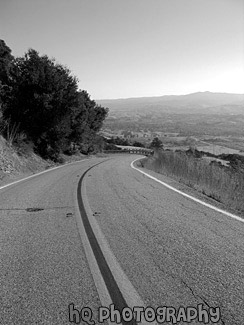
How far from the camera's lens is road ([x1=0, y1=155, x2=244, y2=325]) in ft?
9.60

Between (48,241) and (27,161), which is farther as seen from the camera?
(27,161)

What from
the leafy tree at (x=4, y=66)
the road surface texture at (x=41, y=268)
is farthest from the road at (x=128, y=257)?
the leafy tree at (x=4, y=66)

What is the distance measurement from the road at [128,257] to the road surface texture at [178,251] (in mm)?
10

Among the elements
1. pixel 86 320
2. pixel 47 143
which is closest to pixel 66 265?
pixel 86 320

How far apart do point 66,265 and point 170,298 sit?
146 centimetres

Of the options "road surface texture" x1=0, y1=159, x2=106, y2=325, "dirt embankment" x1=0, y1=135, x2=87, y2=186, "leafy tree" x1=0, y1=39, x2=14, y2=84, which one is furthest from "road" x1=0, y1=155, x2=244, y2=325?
"leafy tree" x1=0, y1=39, x2=14, y2=84

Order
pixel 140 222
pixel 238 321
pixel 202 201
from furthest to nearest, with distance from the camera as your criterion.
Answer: pixel 202 201, pixel 140 222, pixel 238 321

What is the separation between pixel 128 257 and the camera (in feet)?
13.1

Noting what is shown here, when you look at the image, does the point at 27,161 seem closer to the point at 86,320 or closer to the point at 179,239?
the point at 179,239

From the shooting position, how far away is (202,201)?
770 cm

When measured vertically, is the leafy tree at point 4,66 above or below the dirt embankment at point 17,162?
above

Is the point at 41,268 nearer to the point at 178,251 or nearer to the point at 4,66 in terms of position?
the point at 178,251

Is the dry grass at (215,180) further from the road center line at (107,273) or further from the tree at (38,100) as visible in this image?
the tree at (38,100)

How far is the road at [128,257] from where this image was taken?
9.60ft
